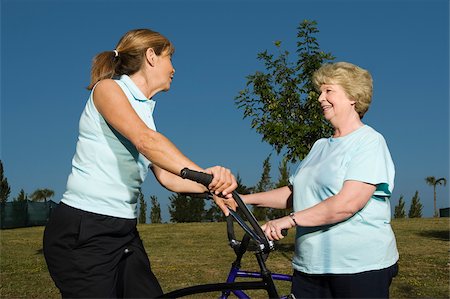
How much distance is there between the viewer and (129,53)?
3203 mm

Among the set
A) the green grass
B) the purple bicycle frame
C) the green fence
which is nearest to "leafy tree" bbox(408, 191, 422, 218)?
the green grass

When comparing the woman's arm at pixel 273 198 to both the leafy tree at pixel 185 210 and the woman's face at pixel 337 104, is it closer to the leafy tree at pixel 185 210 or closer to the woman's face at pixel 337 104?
the woman's face at pixel 337 104

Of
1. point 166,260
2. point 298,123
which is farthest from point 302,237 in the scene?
point 166,260

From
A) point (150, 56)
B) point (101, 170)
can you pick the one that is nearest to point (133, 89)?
point (150, 56)

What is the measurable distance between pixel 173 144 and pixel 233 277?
1663mm

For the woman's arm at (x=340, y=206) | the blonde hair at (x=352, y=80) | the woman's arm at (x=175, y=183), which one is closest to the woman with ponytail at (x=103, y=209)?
the woman's arm at (x=175, y=183)

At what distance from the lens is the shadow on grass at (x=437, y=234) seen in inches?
892

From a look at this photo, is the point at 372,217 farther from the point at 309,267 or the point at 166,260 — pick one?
the point at 166,260

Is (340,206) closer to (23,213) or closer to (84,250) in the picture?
(84,250)

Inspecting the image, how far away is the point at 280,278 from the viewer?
4172 millimetres

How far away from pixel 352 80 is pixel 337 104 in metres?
0.16

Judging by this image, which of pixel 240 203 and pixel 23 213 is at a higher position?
pixel 240 203

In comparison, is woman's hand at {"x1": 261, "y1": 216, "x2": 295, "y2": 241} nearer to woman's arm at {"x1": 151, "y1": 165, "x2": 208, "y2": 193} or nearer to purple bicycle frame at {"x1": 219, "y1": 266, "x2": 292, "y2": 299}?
woman's arm at {"x1": 151, "y1": 165, "x2": 208, "y2": 193}

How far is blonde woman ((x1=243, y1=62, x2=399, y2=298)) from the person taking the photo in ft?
A: 11.2
